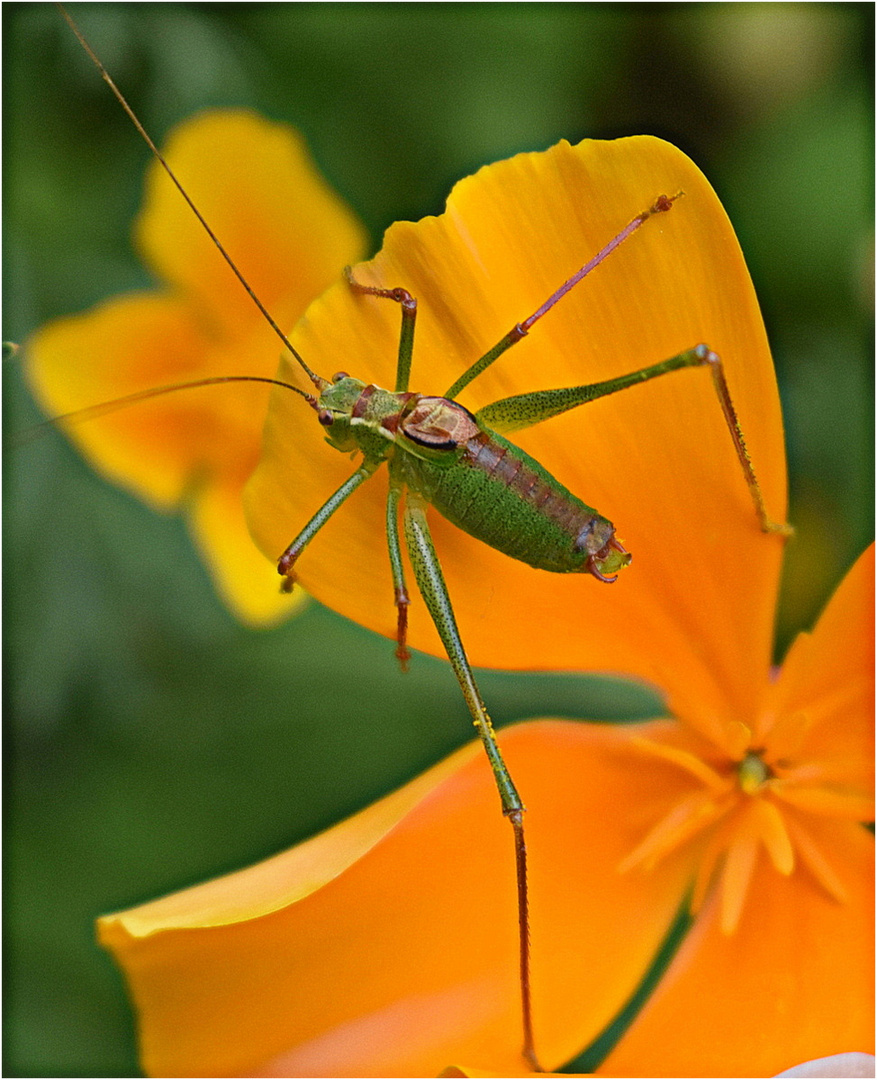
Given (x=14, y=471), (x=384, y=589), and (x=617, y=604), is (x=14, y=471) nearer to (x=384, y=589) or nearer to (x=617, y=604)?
(x=384, y=589)

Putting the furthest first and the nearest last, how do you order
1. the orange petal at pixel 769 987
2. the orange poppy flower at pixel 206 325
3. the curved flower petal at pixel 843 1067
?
the orange poppy flower at pixel 206 325 < the orange petal at pixel 769 987 < the curved flower petal at pixel 843 1067

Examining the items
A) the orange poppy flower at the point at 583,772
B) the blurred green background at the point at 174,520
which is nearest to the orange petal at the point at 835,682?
the orange poppy flower at the point at 583,772

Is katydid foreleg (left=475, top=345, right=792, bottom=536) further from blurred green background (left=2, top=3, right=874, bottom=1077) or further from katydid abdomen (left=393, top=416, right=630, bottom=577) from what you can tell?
blurred green background (left=2, top=3, right=874, bottom=1077)

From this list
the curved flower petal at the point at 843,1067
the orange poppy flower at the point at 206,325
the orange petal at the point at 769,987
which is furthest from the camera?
the orange poppy flower at the point at 206,325

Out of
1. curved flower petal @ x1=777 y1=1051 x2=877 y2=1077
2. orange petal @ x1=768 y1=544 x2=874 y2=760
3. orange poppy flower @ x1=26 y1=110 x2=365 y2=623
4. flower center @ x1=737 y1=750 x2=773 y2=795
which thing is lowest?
curved flower petal @ x1=777 y1=1051 x2=877 y2=1077

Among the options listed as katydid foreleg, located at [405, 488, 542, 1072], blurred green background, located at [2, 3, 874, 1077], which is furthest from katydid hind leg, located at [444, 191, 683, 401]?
blurred green background, located at [2, 3, 874, 1077]

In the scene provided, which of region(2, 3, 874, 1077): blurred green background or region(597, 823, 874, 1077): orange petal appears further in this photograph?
region(2, 3, 874, 1077): blurred green background

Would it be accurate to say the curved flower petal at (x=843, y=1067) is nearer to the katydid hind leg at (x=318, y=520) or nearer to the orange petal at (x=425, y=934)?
the orange petal at (x=425, y=934)

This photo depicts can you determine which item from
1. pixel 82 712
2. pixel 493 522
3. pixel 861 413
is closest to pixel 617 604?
pixel 493 522

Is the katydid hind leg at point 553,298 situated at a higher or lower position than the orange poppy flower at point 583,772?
higher
